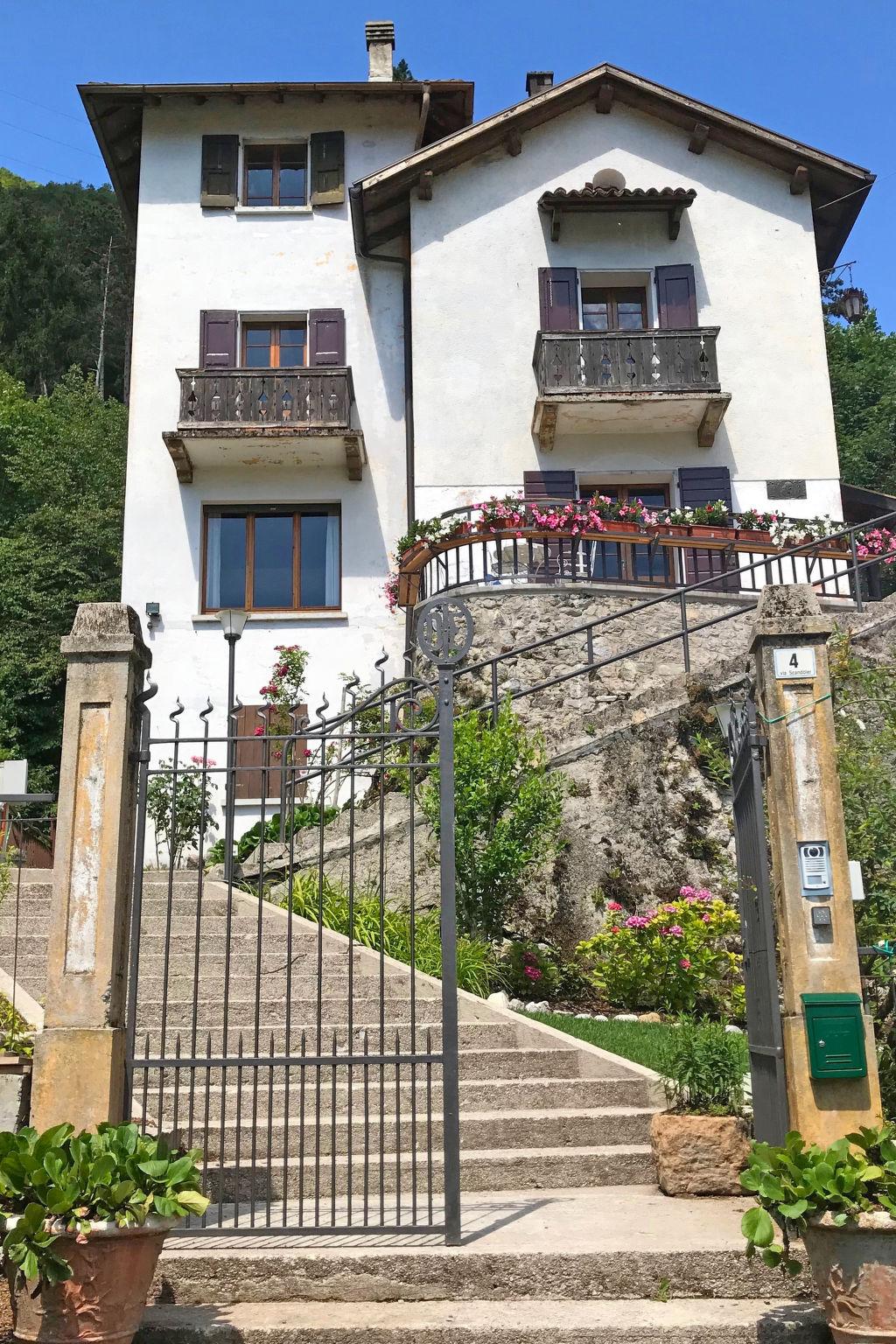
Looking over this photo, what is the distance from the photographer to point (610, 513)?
Result: 1573 centimetres

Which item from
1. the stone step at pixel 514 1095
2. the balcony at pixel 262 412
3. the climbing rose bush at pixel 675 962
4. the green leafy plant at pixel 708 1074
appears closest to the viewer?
the green leafy plant at pixel 708 1074

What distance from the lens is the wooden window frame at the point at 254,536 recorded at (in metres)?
18.7

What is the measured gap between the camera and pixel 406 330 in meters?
19.4

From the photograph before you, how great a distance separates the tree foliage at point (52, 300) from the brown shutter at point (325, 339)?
69.4ft

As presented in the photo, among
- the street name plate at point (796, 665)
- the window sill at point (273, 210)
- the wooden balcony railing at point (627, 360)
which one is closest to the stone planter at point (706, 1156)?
the street name plate at point (796, 665)

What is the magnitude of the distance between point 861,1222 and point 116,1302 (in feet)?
8.65

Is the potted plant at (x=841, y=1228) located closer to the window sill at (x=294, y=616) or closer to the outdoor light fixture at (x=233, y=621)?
the outdoor light fixture at (x=233, y=621)

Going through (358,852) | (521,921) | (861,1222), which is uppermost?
(358,852)

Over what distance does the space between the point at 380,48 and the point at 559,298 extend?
652cm

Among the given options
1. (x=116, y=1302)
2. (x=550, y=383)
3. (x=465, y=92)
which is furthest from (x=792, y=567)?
(x=116, y=1302)

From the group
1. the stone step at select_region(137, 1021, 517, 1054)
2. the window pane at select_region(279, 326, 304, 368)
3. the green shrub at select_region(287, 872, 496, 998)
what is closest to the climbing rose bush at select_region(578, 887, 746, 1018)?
the green shrub at select_region(287, 872, 496, 998)

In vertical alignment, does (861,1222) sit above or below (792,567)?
below

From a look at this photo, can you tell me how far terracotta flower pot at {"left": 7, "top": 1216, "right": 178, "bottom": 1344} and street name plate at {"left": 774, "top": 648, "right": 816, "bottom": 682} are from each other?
3.60m

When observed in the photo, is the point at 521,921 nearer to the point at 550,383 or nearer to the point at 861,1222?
the point at 861,1222
